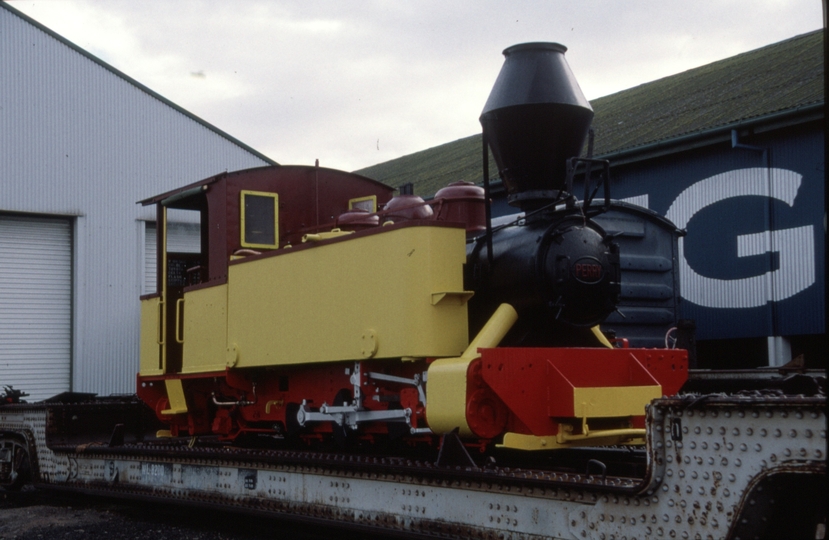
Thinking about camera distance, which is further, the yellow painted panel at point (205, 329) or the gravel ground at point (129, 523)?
the yellow painted panel at point (205, 329)

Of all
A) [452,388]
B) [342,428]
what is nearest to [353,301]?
[342,428]

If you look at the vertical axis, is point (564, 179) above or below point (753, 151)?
below

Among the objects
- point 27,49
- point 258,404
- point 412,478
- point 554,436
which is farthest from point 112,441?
point 27,49

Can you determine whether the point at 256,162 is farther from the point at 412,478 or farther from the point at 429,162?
the point at 412,478

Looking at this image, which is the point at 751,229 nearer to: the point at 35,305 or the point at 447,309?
the point at 447,309

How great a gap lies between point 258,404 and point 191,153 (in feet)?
33.5

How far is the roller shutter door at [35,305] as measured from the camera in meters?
15.2

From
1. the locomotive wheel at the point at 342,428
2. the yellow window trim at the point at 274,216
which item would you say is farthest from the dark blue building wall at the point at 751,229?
the locomotive wheel at the point at 342,428

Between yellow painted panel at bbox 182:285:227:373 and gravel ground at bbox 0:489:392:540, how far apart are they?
4.30ft

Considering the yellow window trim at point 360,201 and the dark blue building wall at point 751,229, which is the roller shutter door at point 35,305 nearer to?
the yellow window trim at point 360,201

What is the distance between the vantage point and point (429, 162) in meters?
26.4

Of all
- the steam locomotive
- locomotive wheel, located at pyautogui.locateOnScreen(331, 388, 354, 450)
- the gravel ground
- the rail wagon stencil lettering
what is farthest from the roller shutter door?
the rail wagon stencil lettering

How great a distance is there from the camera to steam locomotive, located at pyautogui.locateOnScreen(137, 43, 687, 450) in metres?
5.30

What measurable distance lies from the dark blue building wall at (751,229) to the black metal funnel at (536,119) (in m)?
8.07
